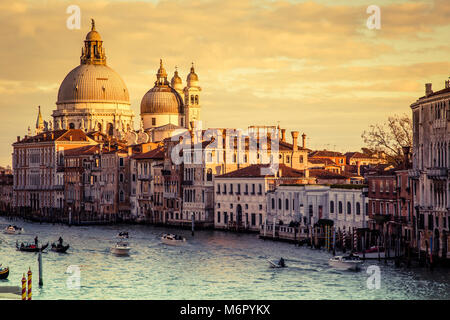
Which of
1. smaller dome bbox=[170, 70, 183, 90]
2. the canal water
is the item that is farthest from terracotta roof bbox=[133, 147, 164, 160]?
smaller dome bbox=[170, 70, 183, 90]

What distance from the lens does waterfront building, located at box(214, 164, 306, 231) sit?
56.2 metres

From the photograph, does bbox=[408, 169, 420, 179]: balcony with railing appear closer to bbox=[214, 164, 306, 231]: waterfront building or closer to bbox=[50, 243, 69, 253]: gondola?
bbox=[50, 243, 69, 253]: gondola

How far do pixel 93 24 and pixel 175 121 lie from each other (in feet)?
68.8

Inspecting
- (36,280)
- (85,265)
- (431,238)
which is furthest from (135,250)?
(431,238)

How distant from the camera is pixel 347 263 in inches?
1428

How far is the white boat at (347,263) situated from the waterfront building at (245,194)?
60.4 ft

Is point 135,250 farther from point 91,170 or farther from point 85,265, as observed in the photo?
point 91,170

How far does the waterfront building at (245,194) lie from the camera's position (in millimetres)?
56219

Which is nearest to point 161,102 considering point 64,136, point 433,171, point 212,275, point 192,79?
point 192,79

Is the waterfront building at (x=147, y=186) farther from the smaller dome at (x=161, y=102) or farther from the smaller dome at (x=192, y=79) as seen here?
the smaller dome at (x=192, y=79)

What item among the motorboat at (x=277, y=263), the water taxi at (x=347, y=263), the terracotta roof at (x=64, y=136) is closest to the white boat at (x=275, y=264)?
the motorboat at (x=277, y=263)

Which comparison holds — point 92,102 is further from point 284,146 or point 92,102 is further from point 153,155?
point 284,146

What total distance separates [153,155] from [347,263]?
120 feet

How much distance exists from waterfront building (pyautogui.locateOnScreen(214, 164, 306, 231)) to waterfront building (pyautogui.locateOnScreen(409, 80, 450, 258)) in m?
16.2
